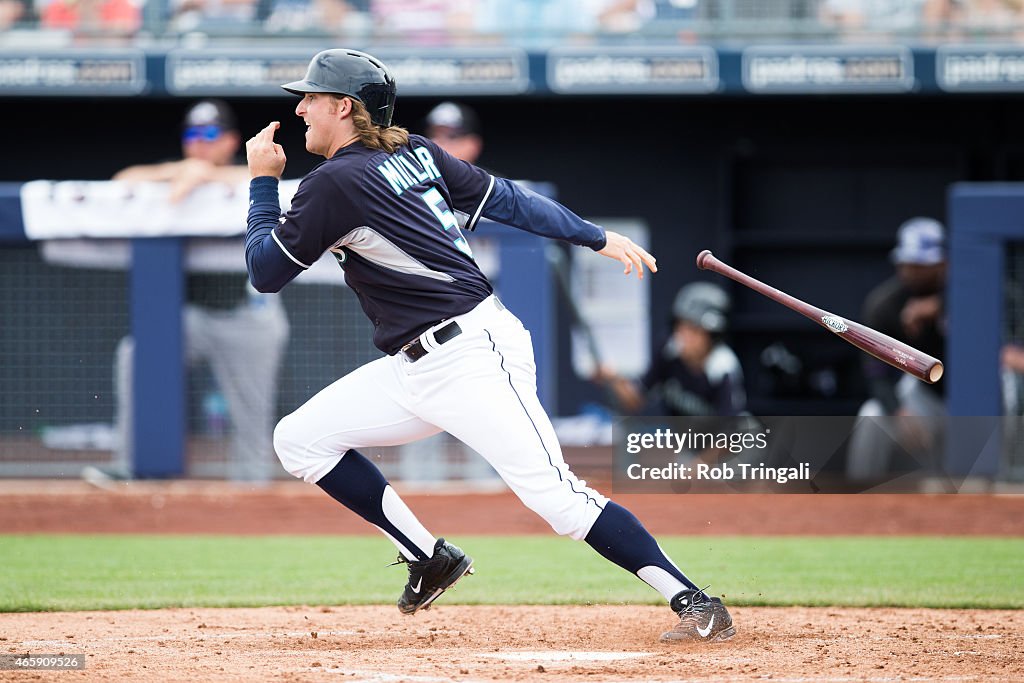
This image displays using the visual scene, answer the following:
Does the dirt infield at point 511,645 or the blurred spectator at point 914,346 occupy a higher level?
the blurred spectator at point 914,346

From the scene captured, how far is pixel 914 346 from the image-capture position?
807cm

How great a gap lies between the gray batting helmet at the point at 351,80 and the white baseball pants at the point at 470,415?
660 mm

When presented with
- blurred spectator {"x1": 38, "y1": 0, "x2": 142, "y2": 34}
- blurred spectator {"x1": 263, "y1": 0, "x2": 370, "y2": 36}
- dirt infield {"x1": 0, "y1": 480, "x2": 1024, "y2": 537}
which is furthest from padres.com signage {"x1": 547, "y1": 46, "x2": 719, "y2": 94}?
dirt infield {"x1": 0, "y1": 480, "x2": 1024, "y2": 537}

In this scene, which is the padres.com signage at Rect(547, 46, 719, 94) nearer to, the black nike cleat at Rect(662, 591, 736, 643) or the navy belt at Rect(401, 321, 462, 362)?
the navy belt at Rect(401, 321, 462, 362)

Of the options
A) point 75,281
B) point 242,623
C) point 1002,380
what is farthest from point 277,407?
point 1002,380

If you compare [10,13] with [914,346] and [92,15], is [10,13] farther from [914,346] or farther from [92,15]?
[914,346]

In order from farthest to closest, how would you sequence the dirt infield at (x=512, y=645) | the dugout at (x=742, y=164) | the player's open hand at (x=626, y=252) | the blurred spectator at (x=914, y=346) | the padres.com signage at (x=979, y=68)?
the dugout at (x=742, y=164) → the padres.com signage at (x=979, y=68) → the blurred spectator at (x=914, y=346) → the player's open hand at (x=626, y=252) → the dirt infield at (x=512, y=645)

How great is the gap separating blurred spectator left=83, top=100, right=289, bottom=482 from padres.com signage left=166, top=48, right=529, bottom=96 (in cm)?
229

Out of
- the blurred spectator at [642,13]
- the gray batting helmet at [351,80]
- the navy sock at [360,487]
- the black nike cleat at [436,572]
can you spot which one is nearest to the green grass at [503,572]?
the black nike cleat at [436,572]

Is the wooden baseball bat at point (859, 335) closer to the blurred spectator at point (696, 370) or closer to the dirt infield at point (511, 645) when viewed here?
the dirt infield at point (511, 645)

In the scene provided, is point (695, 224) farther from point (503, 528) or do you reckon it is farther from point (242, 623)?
point (242, 623)

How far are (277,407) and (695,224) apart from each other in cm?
488

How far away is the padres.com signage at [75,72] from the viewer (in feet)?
34.2

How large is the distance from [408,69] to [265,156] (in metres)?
6.72
